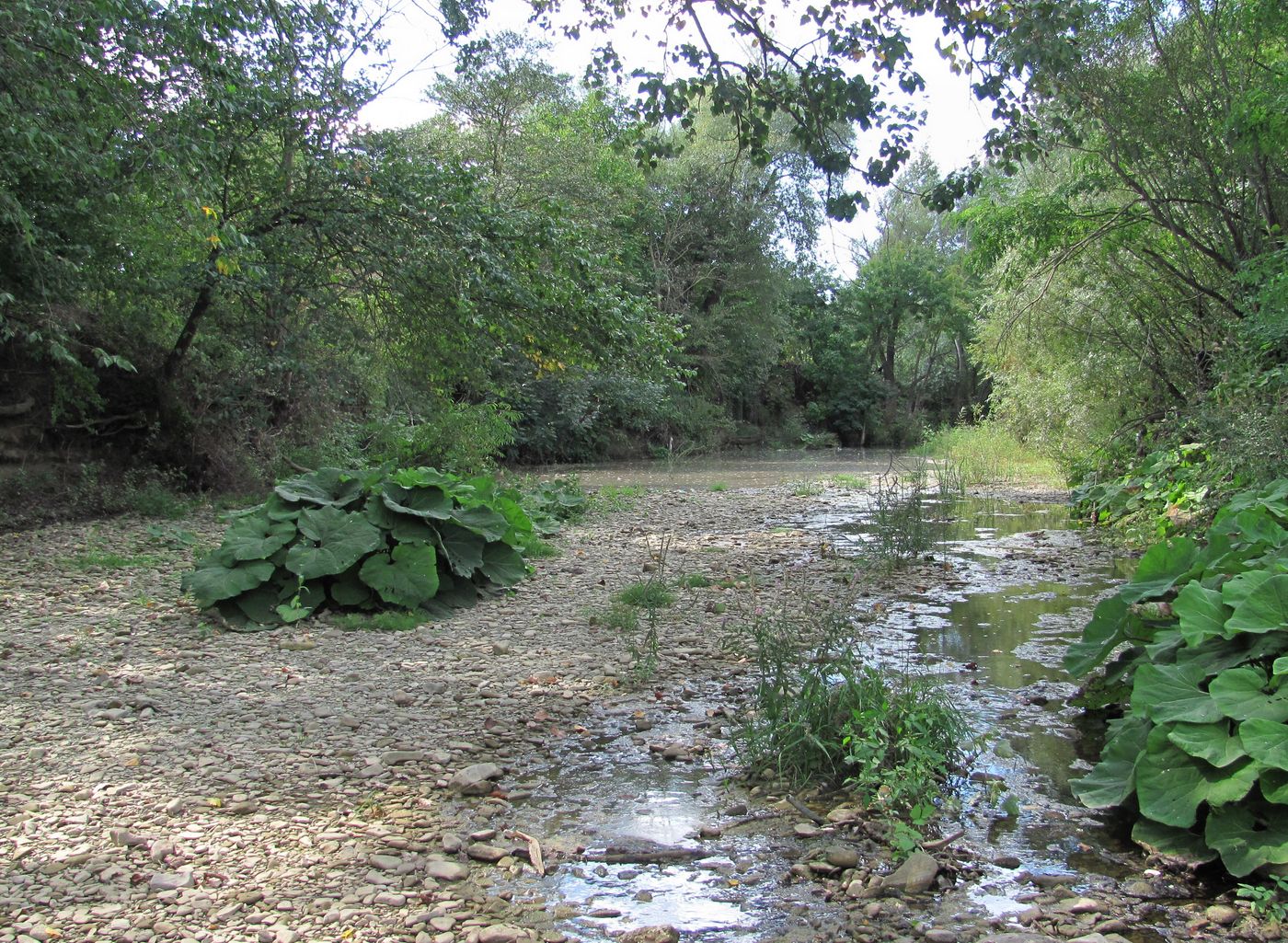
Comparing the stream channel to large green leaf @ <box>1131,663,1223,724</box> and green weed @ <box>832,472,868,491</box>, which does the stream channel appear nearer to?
large green leaf @ <box>1131,663,1223,724</box>

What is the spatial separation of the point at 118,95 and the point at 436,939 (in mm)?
6334

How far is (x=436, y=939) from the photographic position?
259 cm

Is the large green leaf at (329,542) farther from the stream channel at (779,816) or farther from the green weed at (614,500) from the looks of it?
the green weed at (614,500)

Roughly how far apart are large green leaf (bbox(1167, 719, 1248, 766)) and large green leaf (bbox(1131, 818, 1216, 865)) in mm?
261

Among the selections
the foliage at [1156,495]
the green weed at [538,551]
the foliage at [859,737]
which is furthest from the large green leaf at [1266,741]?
the green weed at [538,551]

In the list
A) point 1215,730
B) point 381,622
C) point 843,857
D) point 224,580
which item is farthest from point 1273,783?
point 224,580

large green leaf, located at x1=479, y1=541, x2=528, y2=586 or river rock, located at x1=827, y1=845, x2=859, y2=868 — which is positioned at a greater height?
large green leaf, located at x1=479, y1=541, x2=528, y2=586

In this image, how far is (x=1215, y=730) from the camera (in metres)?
3.03

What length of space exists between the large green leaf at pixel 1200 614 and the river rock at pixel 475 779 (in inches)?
107

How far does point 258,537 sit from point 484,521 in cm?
158

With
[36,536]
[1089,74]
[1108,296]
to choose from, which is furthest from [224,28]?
[1108,296]

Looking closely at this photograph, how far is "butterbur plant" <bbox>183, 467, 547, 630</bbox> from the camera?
609 centimetres

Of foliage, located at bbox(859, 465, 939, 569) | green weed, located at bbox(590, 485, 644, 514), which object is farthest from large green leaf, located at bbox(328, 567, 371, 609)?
green weed, located at bbox(590, 485, 644, 514)

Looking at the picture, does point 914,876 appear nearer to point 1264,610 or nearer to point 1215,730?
point 1215,730
